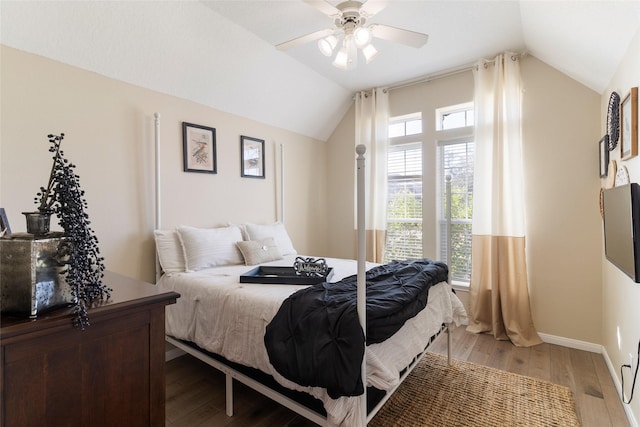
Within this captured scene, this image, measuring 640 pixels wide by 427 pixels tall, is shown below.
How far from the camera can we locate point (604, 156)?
241cm

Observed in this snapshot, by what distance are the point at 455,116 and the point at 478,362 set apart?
256cm

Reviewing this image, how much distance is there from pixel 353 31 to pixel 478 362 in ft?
8.93

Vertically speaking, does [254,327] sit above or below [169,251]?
below

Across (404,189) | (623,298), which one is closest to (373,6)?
(404,189)

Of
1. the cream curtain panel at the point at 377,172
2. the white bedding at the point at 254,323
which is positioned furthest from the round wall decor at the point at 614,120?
the cream curtain panel at the point at 377,172

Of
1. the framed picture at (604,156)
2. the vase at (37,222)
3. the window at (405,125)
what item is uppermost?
the window at (405,125)

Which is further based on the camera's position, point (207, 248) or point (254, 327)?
point (207, 248)

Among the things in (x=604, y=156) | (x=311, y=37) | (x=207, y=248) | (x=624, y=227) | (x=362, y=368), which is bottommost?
(x=362, y=368)

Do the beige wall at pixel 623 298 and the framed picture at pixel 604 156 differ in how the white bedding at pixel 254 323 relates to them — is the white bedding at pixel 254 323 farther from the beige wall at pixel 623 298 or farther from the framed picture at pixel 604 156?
the framed picture at pixel 604 156

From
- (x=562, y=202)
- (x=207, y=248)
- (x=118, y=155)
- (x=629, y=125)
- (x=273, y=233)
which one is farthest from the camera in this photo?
(x=273, y=233)

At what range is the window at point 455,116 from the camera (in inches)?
135

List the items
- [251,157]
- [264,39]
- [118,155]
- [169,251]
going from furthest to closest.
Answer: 1. [251,157]
2. [264,39]
3. [169,251]
4. [118,155]

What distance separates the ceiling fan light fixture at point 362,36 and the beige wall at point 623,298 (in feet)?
4.71

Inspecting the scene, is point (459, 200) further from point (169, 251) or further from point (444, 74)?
point (169, 251)
